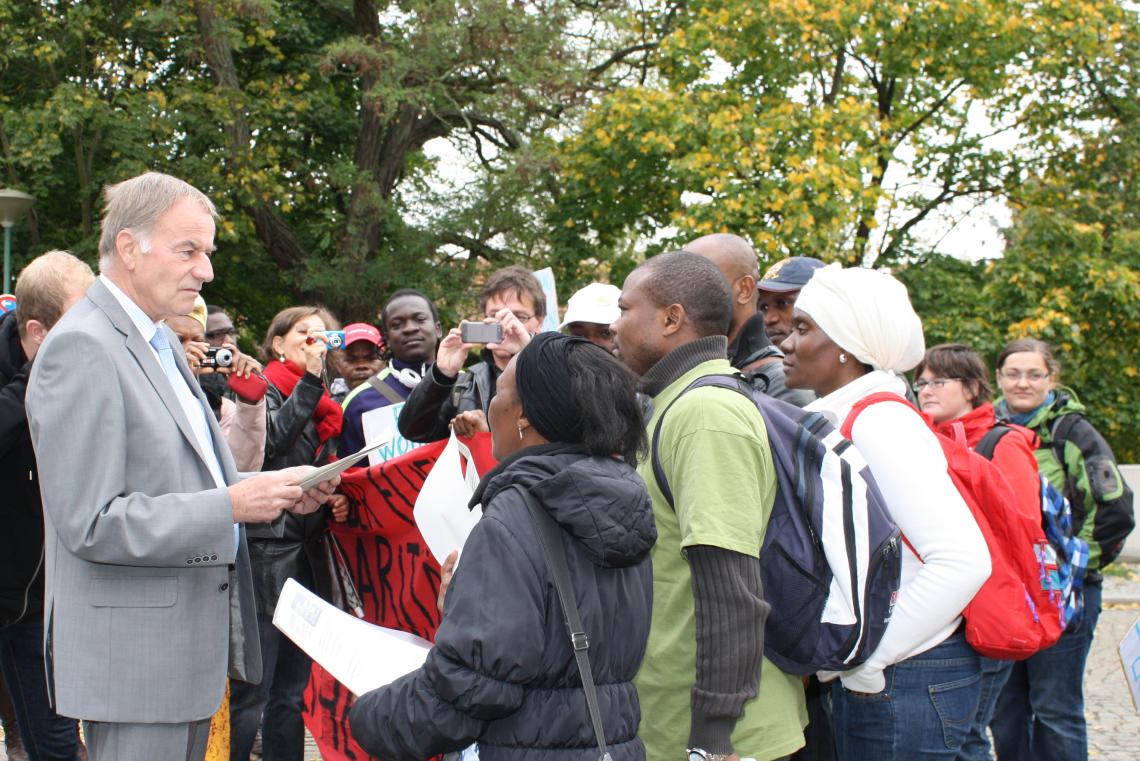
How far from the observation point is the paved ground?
6.46m

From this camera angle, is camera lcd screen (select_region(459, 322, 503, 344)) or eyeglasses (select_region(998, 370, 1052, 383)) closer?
camera lcd screen (select_region(459, 322, 503, 344))

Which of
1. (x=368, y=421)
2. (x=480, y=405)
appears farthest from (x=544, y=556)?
(x=368, y=421)

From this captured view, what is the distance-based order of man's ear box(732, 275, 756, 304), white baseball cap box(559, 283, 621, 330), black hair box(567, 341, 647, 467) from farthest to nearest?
white baseball cap box(559, 283, 621, 330) → man's ear box(732, 275, 756, 304) → black hair box(567, 341, 647, 467)

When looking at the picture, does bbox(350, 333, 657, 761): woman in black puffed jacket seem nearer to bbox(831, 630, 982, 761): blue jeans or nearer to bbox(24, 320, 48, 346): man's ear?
bbox(831, 630, 982, 761): blue jeans

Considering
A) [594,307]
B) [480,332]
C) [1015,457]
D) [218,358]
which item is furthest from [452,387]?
[1015,457]

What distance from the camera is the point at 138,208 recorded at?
3.00 metres

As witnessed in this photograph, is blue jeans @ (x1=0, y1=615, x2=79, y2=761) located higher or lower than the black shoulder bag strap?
lower

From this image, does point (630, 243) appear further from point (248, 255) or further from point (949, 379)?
point (949, 379)

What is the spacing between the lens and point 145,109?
49.2 ft

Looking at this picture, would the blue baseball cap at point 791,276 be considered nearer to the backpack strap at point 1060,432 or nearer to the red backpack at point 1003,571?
the red backpack at point 1003,571

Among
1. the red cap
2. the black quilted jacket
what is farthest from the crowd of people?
the red cap

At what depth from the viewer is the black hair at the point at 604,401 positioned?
2443 millimetres

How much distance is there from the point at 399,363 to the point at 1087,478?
336cm

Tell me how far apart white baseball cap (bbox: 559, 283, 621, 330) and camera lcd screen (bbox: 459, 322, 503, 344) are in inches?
23.8
